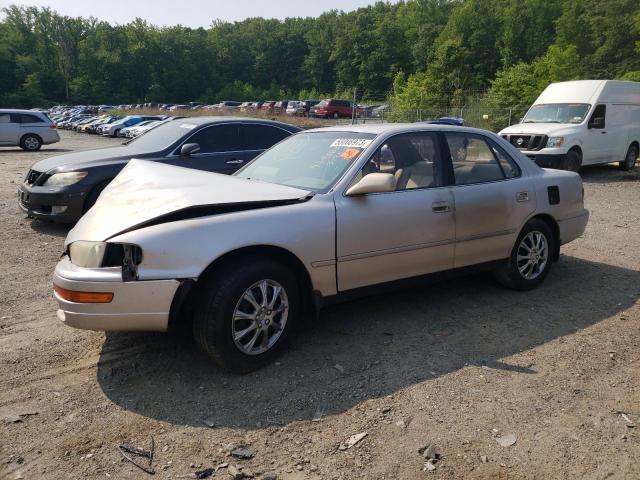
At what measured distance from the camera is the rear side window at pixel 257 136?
852 centimetres

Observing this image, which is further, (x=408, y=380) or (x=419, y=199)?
(x=419, y=199)

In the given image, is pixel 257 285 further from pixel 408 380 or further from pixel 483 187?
pixel 483 187

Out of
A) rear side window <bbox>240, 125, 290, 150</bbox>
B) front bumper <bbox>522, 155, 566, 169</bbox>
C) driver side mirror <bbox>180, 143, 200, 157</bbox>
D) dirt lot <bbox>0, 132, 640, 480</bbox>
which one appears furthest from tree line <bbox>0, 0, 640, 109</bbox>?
dirt lot <bbox>0, 132, 640, 480</bbox>

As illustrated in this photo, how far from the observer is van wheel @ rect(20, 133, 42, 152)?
75.7 feet

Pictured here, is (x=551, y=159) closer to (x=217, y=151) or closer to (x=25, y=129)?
(x=217, y=151)

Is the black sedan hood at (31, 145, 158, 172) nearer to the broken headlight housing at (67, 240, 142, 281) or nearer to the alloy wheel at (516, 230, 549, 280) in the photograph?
the broken headlight housing at (67, 240, 142, 281)

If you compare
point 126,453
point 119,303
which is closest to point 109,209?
point 119,303

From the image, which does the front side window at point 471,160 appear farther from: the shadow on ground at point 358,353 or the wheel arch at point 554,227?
the shadow on ground at point 358,353

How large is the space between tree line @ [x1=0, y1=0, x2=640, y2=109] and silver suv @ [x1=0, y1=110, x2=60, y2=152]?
32133mm

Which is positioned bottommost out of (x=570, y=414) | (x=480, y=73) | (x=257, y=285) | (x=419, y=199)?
(x=570, y=414)

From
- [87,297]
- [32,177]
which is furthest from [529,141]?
[87,297]

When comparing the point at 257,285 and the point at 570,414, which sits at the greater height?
the point at 257,285

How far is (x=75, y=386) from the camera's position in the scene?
3.61 metres

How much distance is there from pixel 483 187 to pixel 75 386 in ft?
12.0
